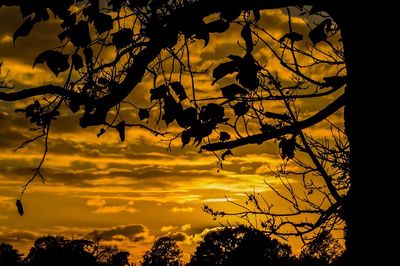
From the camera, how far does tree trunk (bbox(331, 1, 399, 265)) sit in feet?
11.4

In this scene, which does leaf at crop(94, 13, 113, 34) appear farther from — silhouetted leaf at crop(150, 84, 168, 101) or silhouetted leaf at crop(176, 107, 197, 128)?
silhouetted leaf at crop(176, 107, 197, 128)

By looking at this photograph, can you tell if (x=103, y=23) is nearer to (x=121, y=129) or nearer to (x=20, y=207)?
(x=121, y=129)

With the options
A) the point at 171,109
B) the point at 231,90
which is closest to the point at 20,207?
the point at 171,109

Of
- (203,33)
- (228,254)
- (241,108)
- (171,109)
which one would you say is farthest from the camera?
(228,254)

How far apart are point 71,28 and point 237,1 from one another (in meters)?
1.29

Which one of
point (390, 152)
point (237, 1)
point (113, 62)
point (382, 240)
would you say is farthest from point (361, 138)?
point (113, 62)

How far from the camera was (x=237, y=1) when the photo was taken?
13.3ft

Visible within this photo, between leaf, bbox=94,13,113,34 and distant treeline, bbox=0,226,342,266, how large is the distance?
4.13 metres

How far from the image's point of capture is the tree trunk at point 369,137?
3.47 m

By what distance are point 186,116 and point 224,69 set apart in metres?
0.78

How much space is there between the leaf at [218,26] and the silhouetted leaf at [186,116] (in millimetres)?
1000

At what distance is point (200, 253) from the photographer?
280ft

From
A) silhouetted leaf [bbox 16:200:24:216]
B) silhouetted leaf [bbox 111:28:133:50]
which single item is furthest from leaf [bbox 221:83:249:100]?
→ silhouetted leaf [bbox 16:200:24:216]

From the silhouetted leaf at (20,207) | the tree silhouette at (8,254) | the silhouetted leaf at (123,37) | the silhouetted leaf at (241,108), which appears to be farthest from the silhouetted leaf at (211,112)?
the tree silhouette at (8,254)
